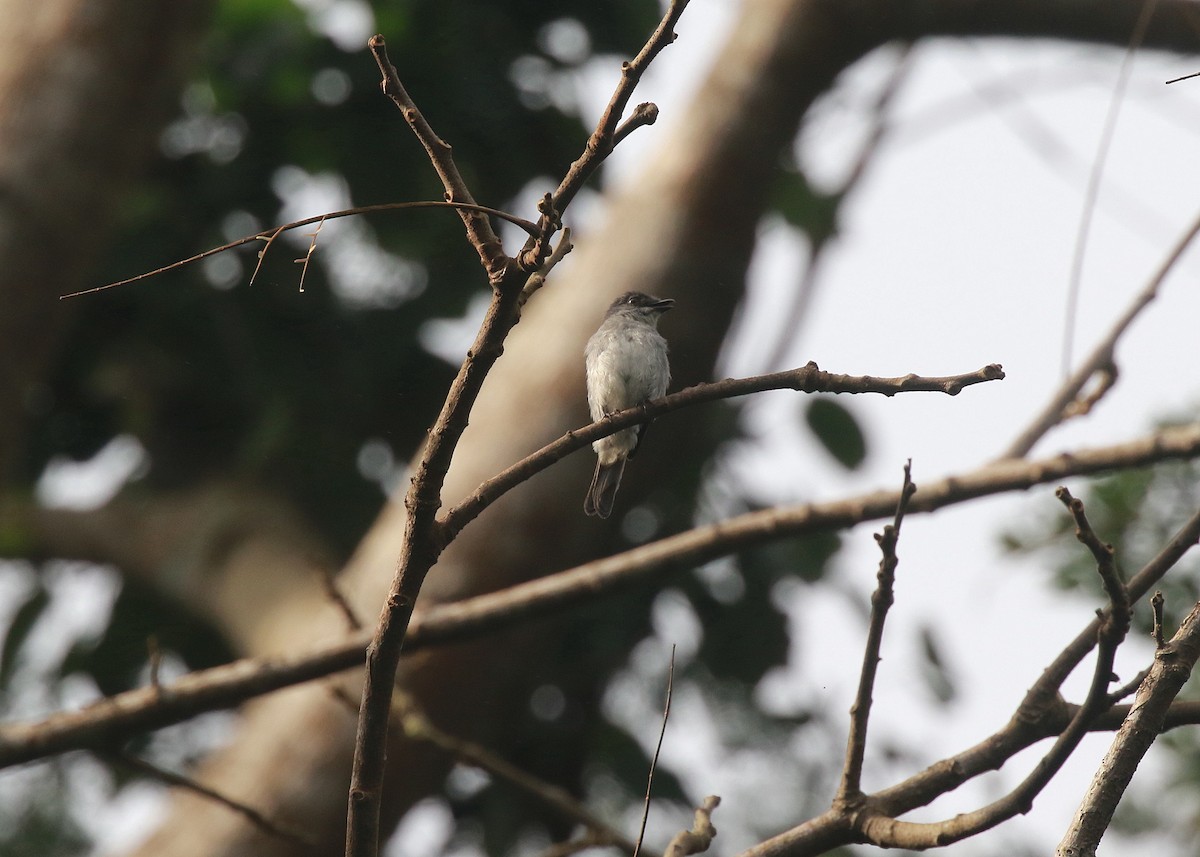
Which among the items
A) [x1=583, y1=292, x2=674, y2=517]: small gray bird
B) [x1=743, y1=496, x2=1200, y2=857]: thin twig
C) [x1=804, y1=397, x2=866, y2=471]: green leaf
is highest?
[x1=804, y1=397, x2=866, y2=471]: green leaf

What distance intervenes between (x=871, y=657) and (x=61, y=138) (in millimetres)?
3724

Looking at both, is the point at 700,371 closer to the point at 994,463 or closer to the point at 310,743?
the point at 994,463

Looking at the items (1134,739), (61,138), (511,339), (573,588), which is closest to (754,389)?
(1134,739)

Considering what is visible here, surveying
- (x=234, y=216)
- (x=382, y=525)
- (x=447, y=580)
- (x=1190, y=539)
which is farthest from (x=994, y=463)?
(x=234, y=216)

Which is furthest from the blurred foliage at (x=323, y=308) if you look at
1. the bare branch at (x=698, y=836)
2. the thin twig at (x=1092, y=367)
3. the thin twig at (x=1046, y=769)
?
the thin twig at (x=1046, y=769)

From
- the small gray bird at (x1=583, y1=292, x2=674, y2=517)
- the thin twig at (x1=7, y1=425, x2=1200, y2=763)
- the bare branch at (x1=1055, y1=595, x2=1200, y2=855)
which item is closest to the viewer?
the bare branch at (x1=1055, y1=595, x2=1200, y2=855)

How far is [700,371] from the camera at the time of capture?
5.56 meters

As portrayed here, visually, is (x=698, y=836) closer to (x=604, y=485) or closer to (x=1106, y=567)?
(x=1106, y=567)

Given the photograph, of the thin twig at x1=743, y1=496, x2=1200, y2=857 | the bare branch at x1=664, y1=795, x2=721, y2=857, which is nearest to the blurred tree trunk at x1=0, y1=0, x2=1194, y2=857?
the bare branch at x1=664, y1=795, x2=721, y2=857

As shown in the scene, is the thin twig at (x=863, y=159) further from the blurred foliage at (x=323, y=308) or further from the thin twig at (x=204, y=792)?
the thin twig at (x=204, y=792)

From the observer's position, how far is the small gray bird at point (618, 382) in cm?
482

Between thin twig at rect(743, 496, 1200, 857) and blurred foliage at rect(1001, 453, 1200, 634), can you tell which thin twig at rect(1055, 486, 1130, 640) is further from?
blurred foliage at rect(1001, 453, 1200, 634)

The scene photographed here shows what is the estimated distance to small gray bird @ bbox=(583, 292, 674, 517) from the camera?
15.8 ft

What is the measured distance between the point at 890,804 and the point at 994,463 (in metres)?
1.75
